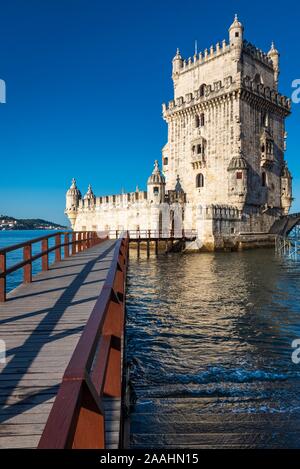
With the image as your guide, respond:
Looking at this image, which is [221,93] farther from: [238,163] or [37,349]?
[37,349]

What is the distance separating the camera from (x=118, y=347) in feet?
13.6

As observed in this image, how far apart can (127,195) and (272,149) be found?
18.3 metres

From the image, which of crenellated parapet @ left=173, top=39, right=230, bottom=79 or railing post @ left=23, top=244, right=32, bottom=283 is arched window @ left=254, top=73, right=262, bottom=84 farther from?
railing post @ left=23, top=244, right=32, bottom=283

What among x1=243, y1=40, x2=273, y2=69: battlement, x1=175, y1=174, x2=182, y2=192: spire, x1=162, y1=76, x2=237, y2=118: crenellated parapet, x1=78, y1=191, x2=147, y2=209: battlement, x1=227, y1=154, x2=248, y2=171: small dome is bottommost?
x1=78, y1=191, x2=147, y2=209: battlement

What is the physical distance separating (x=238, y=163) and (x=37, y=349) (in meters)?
35.8

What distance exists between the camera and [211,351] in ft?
29.9

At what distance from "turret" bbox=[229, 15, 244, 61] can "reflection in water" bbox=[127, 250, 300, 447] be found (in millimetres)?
30080

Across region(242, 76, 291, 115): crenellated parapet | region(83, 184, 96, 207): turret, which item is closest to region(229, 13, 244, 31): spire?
region(242, 76, 291, 115): crenellated parapet

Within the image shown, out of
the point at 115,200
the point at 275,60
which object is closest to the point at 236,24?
the point at 275,60

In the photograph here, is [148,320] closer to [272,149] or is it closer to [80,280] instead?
[80,280]

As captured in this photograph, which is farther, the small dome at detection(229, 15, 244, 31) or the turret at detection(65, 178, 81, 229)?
the turret at detection(65, 178, 81, 229)

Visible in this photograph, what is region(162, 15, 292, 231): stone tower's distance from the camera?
38688 millimetres

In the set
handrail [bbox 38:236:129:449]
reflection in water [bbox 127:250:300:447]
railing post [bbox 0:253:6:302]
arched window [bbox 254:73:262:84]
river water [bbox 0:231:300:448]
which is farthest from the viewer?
arched window [bbox 254:73:262:84]
